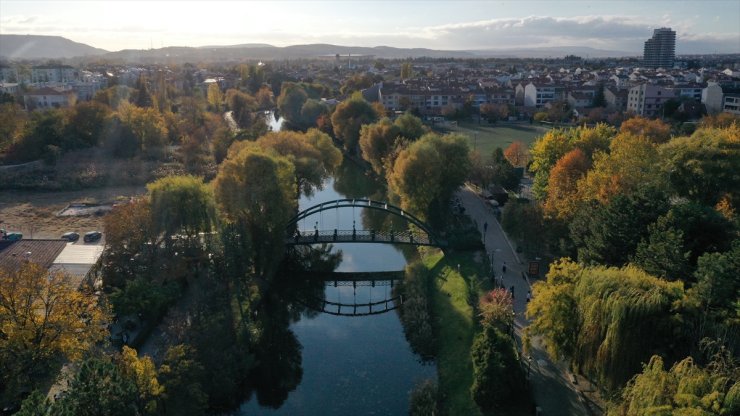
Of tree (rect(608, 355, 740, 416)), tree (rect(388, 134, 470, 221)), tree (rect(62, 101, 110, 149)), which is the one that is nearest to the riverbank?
tree (rect(388, 134, 470, 221))

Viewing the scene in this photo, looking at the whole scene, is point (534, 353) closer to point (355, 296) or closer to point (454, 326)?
point (454, 326)

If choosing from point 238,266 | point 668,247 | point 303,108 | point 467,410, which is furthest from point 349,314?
point 303,108

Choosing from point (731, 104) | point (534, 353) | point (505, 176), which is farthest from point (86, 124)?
point (731, 104)

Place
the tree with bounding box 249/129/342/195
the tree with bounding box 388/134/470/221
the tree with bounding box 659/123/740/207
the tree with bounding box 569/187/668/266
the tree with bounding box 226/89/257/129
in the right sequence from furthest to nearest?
1. the tree with bounding box 226/89/257/129
2. the tree with bounding box 249/129/342/195
3. the tree with bounding box 388/134/470/221
4. the tree with bounding box 659/123/740/207
5. the tree with bounding box 569/187/668/266

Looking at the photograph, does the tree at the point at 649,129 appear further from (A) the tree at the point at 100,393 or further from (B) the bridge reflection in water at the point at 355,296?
(A) the tree at the point at 100,393

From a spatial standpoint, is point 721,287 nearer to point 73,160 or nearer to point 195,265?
point 195,265

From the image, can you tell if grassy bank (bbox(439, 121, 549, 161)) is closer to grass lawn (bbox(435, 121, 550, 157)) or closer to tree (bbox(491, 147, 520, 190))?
grass lawn (bbox(435, 121, 550, 157))
